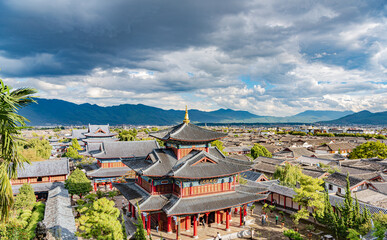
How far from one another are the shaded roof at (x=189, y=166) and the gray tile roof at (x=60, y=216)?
821 cm

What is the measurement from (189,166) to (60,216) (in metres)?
14.7

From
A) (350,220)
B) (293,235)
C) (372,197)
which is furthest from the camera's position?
(372,197)

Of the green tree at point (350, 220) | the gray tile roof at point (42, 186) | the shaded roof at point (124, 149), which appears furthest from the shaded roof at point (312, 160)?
the gray tile roof at point (42, 186)

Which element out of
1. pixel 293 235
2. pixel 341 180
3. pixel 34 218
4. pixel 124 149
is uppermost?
pixel 124 149

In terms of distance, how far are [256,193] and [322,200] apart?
7.19 m

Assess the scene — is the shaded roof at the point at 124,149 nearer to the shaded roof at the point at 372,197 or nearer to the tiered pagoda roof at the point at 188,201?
the tiered pagoda roof at the point at 188,201

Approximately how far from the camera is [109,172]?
1567 inches

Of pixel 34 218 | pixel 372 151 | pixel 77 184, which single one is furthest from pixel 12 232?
pixel 372 151

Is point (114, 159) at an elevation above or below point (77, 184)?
above

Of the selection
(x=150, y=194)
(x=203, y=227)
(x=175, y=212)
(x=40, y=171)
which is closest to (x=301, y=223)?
(x=203, y=227)

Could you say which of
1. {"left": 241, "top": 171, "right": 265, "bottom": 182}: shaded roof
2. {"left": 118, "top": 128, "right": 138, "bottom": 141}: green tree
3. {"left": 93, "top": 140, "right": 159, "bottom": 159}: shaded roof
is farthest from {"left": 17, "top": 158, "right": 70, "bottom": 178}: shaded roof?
{"left": 241, "top": 171, "right": 265, "bottom": 182}: shaded roof

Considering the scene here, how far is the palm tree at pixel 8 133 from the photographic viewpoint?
284 inches

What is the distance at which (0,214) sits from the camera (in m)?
7.58

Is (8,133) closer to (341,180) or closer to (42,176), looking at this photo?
(42,176)
